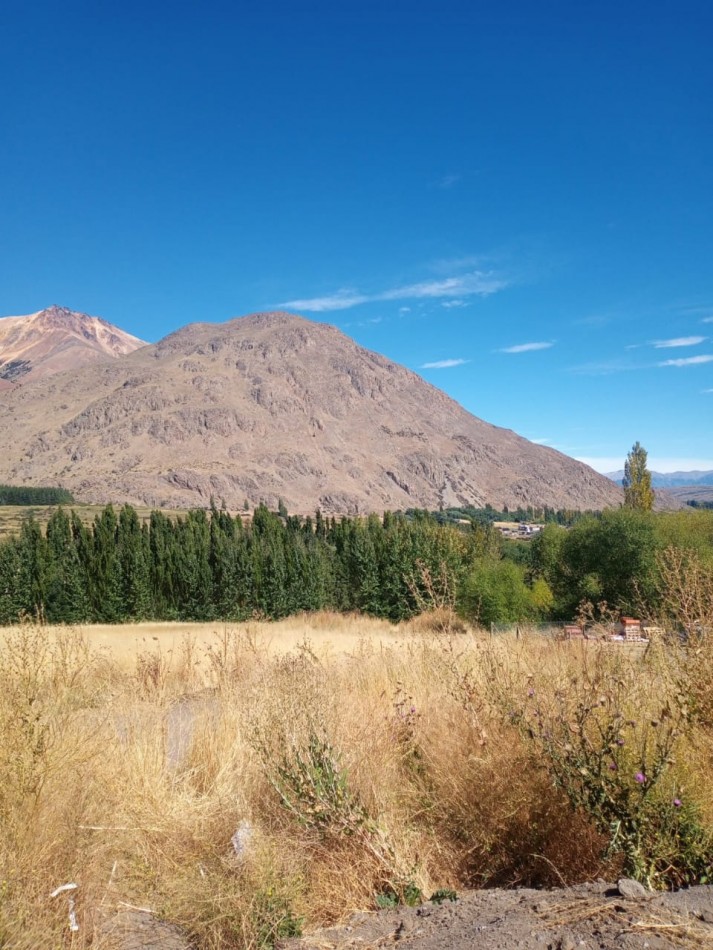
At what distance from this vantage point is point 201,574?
5672cm

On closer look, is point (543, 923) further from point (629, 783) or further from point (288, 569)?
point (288, 569)

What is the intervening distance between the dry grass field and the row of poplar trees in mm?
41983

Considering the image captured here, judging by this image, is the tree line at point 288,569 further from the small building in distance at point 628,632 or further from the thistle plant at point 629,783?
the thistle plant at point 629,783

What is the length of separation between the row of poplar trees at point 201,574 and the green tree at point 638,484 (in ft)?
59.5

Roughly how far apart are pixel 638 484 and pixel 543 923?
74580mm

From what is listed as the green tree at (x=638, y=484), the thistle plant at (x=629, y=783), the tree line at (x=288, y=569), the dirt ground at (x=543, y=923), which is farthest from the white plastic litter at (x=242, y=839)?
the green tree at (x=638, y=484)

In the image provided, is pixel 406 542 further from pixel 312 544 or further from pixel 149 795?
pixel 149 795

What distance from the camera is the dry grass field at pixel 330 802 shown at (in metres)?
3.02

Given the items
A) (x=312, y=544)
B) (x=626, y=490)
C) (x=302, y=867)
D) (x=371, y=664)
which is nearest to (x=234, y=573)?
(x=312, y=544)

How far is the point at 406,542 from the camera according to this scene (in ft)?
175

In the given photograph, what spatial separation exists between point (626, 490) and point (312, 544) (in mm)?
37540

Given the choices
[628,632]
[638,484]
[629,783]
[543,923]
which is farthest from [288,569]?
[543,923]

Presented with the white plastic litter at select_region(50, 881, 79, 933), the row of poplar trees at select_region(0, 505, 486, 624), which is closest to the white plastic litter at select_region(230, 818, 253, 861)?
the white plastic litter at select_region(50, 881, 79, 933)

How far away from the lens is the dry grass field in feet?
9.91
